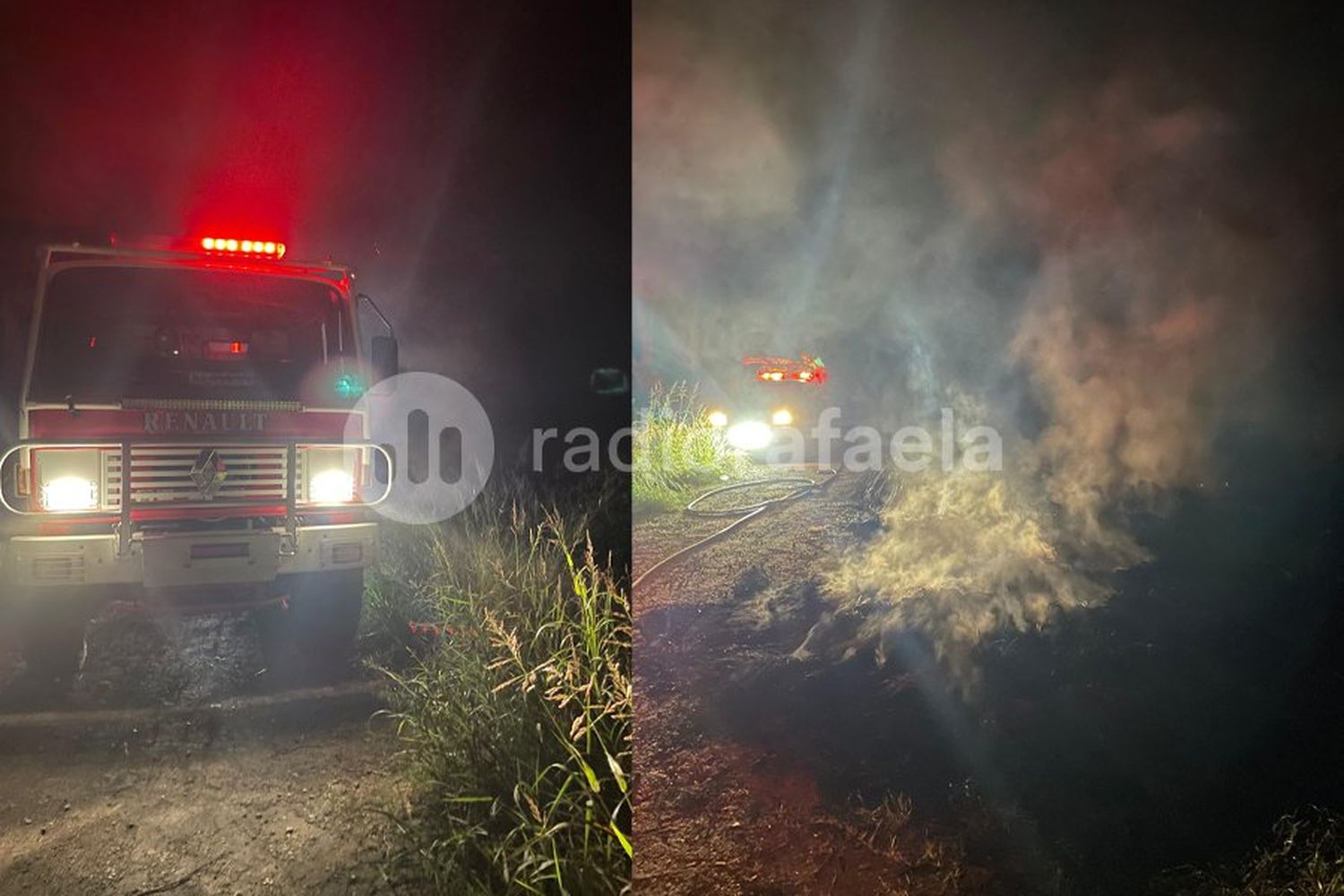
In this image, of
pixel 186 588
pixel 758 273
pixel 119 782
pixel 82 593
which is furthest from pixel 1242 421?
pixel 82 593

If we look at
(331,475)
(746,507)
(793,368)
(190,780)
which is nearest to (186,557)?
(331,475)

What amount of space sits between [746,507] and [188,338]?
11.4 feet

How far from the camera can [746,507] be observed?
4.02 metres

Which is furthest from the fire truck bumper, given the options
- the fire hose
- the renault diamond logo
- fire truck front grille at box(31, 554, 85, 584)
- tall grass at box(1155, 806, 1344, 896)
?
tall grass at box(1155, 806, 1344, 896)

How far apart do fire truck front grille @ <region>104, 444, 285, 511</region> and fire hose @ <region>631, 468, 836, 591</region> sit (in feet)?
7.52

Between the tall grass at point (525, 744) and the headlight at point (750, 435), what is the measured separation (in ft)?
3.83

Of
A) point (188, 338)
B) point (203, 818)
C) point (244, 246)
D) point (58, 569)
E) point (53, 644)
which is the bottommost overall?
point (203, 818)

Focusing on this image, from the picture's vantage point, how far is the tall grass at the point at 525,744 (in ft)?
7.57

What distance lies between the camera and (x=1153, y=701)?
2674mm

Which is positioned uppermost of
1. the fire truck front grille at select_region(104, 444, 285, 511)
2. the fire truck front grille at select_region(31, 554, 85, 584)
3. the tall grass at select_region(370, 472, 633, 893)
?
the fire truck front grille at select_region(104, 444, 285, 511)

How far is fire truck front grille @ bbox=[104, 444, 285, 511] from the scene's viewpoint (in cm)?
402

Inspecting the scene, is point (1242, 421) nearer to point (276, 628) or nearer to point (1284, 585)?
point (1284, 585)

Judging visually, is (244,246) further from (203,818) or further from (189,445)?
(203,818)

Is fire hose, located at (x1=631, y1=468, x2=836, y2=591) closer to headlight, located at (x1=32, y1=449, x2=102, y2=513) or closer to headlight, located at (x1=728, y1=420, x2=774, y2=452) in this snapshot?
headlight, located at (x1=728, y1=420, x2=774, y2=452)
